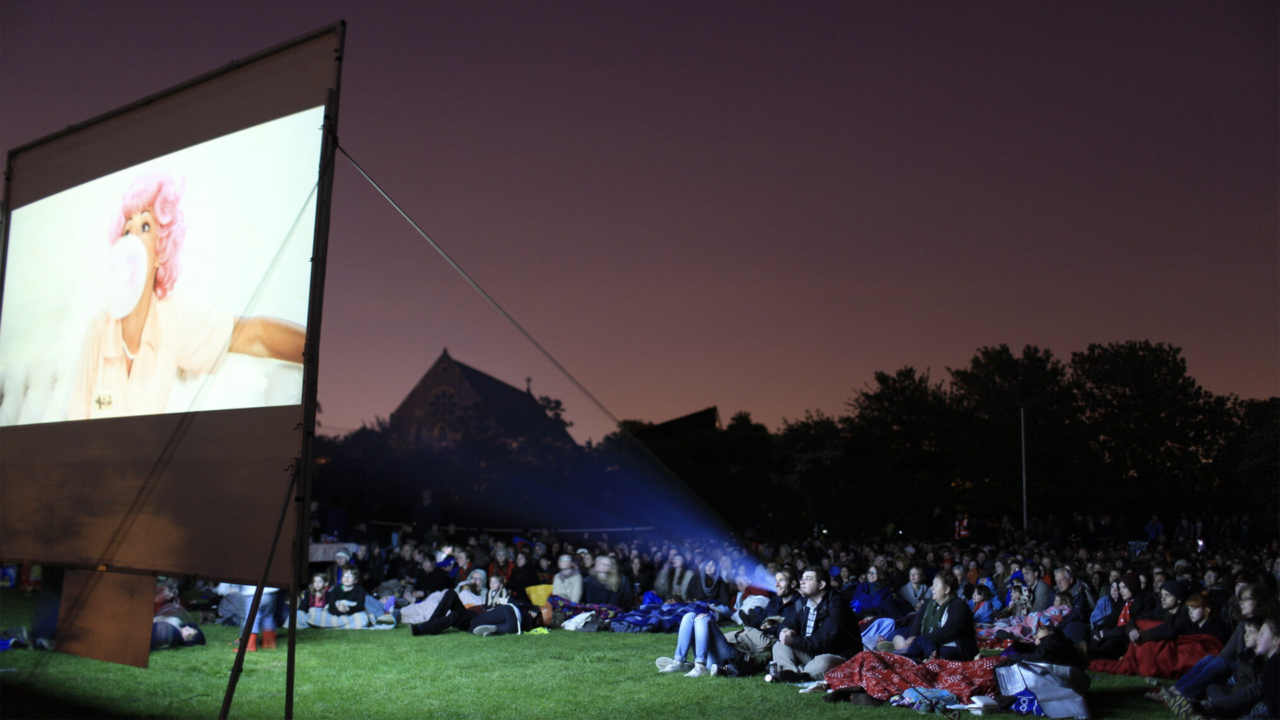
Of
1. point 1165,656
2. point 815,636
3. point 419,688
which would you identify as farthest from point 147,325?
point 1165,656

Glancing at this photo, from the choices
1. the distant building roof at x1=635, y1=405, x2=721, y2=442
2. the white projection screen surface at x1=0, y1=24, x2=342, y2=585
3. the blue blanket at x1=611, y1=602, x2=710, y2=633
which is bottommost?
the blue blanket at x1=611, y1=602, x2=710, y2=633

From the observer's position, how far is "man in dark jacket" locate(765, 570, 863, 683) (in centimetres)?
722

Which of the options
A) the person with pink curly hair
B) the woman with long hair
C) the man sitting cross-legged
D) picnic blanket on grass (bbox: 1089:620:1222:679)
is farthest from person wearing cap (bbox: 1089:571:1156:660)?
the person with pink curly hair

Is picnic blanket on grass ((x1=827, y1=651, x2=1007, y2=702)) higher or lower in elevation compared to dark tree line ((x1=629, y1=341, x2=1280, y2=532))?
lower

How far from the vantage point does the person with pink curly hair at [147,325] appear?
241 inches

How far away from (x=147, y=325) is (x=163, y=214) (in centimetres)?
87

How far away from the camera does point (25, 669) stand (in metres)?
7.53

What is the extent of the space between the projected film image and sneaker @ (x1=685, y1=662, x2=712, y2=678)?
435cm

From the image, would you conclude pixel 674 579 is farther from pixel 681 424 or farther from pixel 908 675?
pixel 681 424

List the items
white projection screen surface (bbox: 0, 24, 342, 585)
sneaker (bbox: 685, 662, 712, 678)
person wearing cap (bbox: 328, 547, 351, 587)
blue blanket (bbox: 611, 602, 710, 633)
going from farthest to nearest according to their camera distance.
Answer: person wearing cap (bbox: 328, 547, 351, 587) < blue blanket (bbox: 611, 602, 710, 633) < sneaker (bbox: 685, 662, 712, 678) < white projection screen surface (bbox: 0, 24, 342, 585)

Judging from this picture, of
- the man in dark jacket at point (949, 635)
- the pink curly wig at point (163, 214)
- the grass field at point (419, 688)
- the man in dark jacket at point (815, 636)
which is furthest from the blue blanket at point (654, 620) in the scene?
the pink curly wig at point (163, 214)

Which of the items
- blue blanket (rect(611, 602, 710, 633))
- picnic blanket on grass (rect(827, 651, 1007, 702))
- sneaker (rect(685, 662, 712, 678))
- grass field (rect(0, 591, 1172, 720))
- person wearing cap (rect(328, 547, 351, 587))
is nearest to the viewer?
grass field (rect(0, 591, 1172, 720))

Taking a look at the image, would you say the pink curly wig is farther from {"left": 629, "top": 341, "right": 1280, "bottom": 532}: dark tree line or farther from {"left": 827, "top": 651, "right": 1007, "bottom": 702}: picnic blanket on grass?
{"left": 629, "top": 341, "right": 1280, "bottom": 532}: dark tree line

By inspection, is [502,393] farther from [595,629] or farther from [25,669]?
[25,669]
